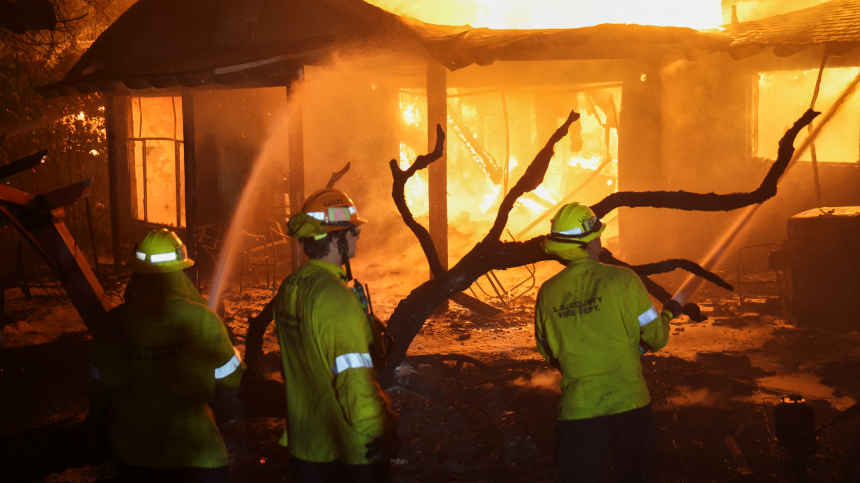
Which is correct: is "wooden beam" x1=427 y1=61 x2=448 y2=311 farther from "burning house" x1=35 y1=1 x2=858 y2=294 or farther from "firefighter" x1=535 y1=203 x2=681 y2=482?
"firefighter" x1=535 y1=203 x2=681 y2=482

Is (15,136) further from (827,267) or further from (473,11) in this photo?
(827,267)

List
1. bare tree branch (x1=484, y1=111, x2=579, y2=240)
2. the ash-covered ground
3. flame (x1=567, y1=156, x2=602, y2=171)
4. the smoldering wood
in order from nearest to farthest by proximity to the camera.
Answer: the smoldering wood → the ash-covered ground → bare tree branch (x1=484, y1=111, x2=579, y2=240) → flame (x1=567, y1=156, x2=602, y2=171)

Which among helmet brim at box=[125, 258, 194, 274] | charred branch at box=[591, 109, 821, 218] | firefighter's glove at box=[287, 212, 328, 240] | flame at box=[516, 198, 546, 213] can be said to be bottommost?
helmet brim at box=[125, 258, 194, 274]

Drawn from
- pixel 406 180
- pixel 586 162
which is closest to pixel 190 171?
pixel 406 180

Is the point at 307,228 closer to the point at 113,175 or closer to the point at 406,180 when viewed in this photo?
the point at 406,180

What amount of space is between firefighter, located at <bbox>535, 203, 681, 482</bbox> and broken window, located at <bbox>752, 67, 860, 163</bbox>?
9679mm

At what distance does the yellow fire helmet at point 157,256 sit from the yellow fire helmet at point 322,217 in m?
0.60

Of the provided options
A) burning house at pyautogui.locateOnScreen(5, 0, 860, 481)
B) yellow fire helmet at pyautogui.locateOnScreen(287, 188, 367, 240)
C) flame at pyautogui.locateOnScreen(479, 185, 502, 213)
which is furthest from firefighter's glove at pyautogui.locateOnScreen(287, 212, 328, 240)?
flame at pyautogui.locateOnScreen(479, 185, 502, 213)

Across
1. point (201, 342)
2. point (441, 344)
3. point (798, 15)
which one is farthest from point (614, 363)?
point (798, 15)

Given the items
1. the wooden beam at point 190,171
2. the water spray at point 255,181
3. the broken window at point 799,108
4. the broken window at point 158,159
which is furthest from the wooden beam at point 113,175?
the broken window at point 799,108

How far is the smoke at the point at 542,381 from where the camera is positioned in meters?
6.40

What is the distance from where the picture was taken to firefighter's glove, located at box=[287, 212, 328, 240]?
9.96 ft

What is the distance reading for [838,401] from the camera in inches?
241

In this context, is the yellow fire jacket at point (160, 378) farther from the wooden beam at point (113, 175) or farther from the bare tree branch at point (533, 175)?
the wooden beam at point (113, 175)
